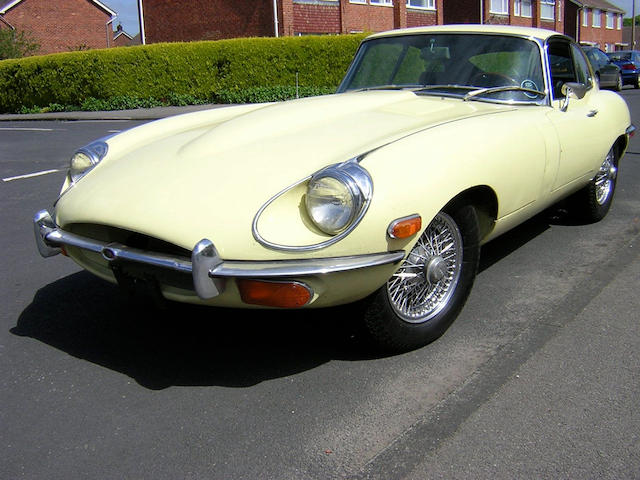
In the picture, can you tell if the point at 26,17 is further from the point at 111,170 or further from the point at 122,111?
the point at 111,170

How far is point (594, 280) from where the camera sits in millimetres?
4164

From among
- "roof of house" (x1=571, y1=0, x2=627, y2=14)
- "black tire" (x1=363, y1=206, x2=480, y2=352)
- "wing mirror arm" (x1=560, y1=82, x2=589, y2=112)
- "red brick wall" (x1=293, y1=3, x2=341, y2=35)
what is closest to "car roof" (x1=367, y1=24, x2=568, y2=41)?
"wing mirror arm" (x1=560, y1=82, x2=589, y2=112)

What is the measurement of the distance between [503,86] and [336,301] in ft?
7.17

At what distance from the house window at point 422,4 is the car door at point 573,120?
28478mm

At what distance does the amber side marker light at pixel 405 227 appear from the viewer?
9.06ft

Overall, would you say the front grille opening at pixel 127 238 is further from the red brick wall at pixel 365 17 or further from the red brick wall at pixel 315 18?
the red brick wall at pixel 365 17

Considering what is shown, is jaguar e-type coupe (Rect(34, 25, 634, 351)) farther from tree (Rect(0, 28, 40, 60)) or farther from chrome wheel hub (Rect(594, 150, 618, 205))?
tree (Rect(0, 28, 40, 60))

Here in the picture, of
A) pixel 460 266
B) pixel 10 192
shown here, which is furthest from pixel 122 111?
pixel 460 266

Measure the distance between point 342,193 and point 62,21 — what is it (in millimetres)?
42016

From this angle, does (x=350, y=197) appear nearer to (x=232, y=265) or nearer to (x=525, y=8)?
(x=232, y=265)

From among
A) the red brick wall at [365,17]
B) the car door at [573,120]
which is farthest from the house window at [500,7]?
the car door at [573,120]

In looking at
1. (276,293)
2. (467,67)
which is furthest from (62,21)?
(276,293)

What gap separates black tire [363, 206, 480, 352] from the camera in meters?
3.04

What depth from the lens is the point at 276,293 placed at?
266 cm
